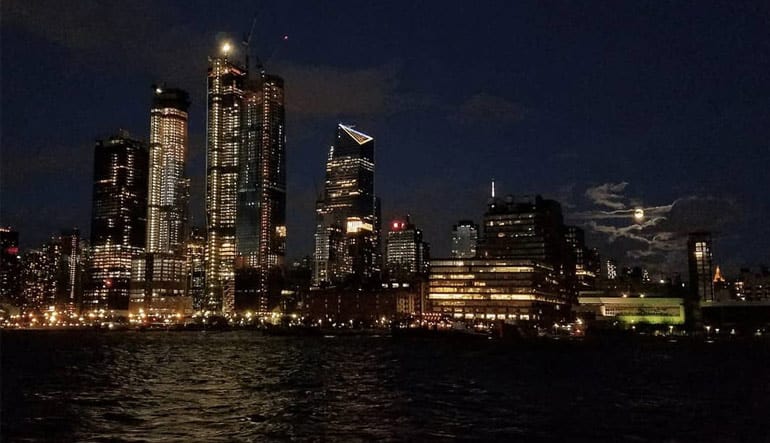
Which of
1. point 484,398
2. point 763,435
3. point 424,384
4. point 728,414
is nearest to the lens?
point 763,435

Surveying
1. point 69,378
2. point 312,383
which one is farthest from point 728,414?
point 69,378

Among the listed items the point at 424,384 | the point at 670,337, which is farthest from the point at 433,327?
the point at 424,384

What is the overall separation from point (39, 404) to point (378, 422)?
20.5m

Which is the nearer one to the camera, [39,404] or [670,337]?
[39,404]

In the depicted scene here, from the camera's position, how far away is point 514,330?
156 metres

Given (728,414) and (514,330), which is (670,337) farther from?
(728,414)

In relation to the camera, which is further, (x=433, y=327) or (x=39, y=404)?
(x=433, y=327)

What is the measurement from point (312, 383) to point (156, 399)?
13.6 m

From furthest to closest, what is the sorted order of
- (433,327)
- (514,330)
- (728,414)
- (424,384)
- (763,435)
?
1. (433,327)
2. (514,330)
3. (424,384)
4. (728,414)
5. (763,435)

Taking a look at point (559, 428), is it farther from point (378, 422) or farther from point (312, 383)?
point (312, 383)

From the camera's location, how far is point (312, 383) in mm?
54156

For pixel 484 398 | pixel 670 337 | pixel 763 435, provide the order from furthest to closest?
pixel 670 337, pixel 484 398, pixel 763 435

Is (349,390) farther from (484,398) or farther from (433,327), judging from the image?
(433,327)

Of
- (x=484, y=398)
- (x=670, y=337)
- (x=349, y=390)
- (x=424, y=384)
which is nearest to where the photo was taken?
(x=484, y=398)
